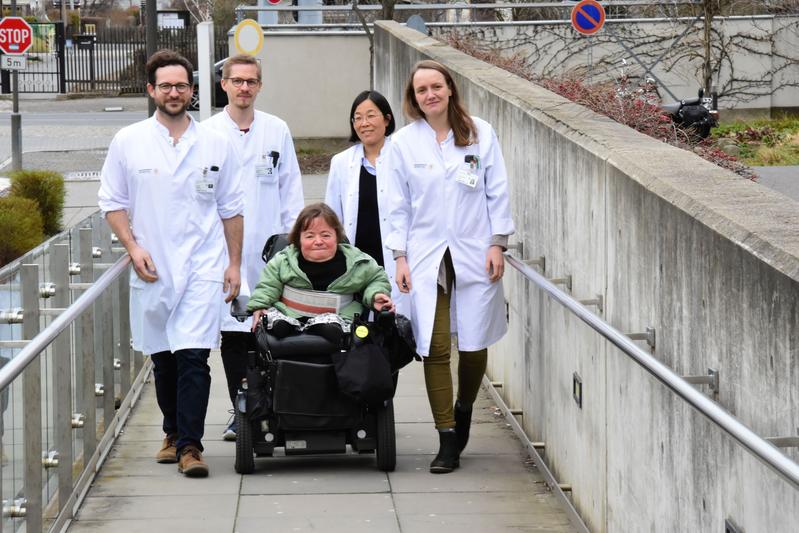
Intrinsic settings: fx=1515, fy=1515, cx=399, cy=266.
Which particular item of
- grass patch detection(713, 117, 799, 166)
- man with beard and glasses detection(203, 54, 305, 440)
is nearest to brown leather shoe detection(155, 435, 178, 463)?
man with beard and glasses detection(203, 54, 305, 440)

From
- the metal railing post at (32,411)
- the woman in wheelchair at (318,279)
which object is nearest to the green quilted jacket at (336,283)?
the woman in wheelchair at (318,279)

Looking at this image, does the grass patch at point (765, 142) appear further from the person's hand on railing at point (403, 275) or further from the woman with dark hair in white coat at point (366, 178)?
the person's hand on railing at point (403, 275)

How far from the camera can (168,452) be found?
711 cm

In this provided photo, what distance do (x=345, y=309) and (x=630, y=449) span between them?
1869 millimetres

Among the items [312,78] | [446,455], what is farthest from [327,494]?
[312,78]

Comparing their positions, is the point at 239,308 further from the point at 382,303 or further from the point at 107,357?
the point at 107,357

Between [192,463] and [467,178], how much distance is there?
1.77 metres

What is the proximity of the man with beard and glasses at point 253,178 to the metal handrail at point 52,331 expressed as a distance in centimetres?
69

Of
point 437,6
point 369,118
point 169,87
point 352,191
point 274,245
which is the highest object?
point 437,6

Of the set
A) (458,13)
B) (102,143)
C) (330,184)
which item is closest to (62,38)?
(102,143)

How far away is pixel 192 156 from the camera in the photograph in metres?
6.87

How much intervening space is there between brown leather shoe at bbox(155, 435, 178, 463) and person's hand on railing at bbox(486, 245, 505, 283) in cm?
171

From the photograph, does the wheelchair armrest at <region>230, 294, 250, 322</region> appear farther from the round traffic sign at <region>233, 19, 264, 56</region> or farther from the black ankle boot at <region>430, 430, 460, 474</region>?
the round traffic sign at <region>233, 19, 264, 56</region>

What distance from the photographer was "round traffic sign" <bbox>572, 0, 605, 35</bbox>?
22016mm
